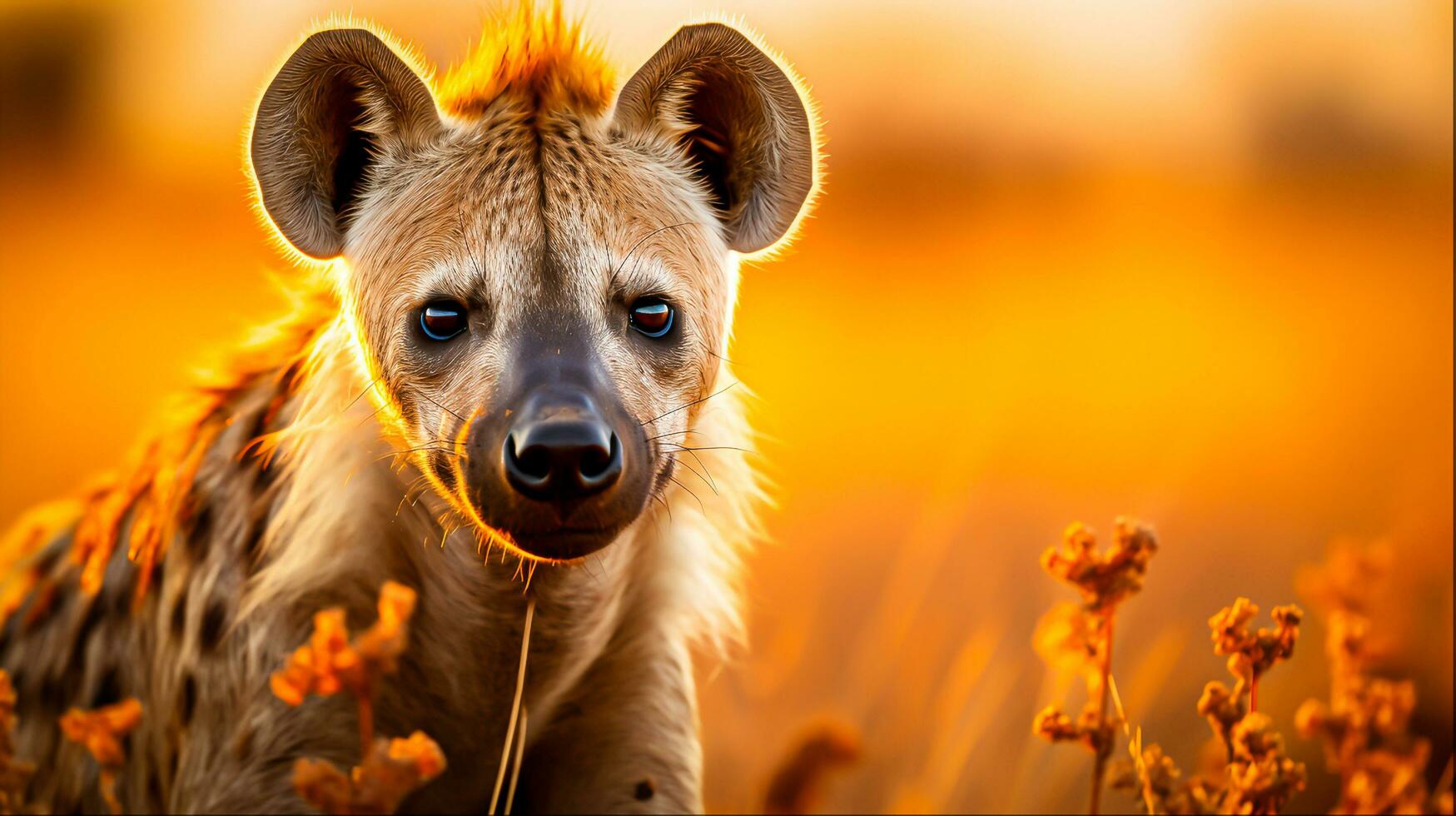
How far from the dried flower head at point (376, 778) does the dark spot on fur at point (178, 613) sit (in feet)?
2.90

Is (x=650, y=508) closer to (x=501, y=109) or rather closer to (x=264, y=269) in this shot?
(x=501, y=109)

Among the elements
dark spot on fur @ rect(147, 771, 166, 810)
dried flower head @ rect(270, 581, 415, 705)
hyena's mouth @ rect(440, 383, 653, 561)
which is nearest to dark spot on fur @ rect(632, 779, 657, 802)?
hyena's mouth @ rect(440, 383, 653, 561)

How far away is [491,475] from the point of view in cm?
201

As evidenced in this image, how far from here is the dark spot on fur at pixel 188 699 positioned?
246 centimetres

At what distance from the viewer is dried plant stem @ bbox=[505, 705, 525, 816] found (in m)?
2.24

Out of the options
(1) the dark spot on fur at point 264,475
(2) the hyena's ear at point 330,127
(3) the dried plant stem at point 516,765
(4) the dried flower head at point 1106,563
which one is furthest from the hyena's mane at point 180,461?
(4) the dried flower head at point 1106,563

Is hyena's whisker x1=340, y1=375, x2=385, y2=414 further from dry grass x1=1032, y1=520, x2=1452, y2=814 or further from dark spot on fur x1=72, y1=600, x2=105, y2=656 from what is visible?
dry grass x1=1032, y1=520, x2=1452, y2=814

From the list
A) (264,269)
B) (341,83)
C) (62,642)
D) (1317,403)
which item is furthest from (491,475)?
(1317,403)

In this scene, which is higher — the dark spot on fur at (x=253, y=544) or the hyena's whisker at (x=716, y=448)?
the hyena's whisker at (x=716, y=448)

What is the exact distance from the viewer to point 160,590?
103 inches

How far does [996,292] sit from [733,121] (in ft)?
10.3

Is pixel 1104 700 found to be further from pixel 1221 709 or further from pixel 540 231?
pixel 540 231

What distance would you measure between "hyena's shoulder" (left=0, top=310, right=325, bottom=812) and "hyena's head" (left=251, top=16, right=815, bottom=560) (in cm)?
40

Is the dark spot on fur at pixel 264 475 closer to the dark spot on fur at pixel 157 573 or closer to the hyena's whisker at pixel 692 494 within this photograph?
the dark spot on fur at pixel 157 573
